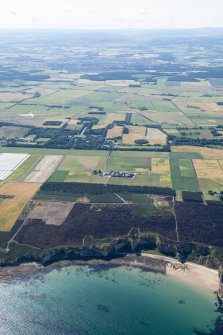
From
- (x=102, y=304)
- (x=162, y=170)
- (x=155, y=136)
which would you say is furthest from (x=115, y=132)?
(x=102, y=304)

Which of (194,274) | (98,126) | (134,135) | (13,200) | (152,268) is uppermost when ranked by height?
(134,135)

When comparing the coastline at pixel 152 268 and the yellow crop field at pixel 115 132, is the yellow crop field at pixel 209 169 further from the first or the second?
the coastline at pixel 152 268

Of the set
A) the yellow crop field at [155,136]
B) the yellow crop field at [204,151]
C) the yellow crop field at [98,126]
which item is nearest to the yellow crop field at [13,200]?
the yellow crop field at [155,136]

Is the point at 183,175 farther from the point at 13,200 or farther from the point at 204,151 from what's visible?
the point at 13,200

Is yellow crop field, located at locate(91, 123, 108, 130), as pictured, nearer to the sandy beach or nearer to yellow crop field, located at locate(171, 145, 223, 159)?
yellow crop field, located at locate(171, 145, 223, 159)

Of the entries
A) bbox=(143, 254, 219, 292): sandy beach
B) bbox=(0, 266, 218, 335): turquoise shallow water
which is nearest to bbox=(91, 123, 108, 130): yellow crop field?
bbox=(143, 254, 219, 292): sandy beach

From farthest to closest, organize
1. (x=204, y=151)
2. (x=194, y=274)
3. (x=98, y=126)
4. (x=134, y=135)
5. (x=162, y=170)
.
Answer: (x=98, y=126), (x=134, y=135), (x=204, y=151), (x=162, y=170), (x=194, y=274)
